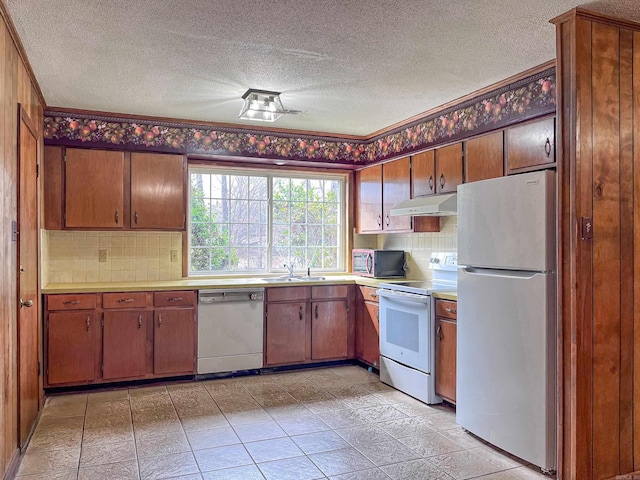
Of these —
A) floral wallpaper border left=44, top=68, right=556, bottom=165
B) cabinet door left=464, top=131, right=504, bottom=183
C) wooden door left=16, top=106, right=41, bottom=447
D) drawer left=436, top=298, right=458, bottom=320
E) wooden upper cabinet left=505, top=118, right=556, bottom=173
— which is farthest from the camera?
drawer left=436, top=298, right=458, bottom=320

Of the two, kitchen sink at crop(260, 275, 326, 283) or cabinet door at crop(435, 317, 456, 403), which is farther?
kitchen sink at crop(260, 275, 326, 283)

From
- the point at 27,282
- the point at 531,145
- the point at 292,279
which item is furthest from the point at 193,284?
the point at 531,145

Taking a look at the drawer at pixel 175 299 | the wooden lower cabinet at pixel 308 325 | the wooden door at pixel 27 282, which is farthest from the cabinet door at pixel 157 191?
the wooden lower cabinet at pixel 308 325

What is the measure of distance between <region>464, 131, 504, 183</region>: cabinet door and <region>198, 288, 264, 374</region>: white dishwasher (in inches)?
85.3

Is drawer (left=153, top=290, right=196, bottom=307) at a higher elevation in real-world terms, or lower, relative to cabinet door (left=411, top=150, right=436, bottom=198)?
lower

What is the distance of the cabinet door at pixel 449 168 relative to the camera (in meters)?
3.97

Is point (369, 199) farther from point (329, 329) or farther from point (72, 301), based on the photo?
point (72, 301)

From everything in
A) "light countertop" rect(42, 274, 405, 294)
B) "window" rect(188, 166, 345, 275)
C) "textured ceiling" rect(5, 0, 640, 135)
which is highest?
"textured ceiling" rect(5, 0, 640, 135)

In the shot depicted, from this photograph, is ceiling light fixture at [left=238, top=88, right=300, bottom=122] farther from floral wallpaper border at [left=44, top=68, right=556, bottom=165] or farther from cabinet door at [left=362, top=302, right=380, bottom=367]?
cabinet door at [left=362, top=302, right=380, bottom=367]

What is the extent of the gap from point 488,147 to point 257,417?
258 cm

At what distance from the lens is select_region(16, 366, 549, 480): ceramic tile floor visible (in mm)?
2789

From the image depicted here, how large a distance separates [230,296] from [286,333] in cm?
66

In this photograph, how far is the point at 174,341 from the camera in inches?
174

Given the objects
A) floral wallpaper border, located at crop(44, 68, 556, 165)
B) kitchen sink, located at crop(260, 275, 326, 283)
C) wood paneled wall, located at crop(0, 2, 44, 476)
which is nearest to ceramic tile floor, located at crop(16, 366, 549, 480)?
wood paneled wall, located at crop(0, 2, 44, 476)
